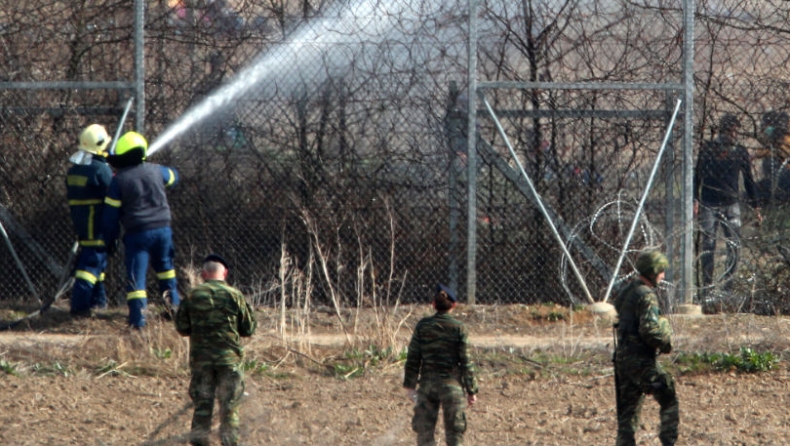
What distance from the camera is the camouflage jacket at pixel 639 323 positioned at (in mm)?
6117

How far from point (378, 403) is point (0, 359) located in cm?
294

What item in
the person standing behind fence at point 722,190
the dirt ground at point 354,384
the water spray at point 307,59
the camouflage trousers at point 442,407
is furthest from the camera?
the person standing behind fence at point 722,190

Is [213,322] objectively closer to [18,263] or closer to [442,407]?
[442,407]

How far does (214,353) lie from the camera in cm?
632

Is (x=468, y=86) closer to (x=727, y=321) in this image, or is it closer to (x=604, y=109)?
(x=604, y=109)

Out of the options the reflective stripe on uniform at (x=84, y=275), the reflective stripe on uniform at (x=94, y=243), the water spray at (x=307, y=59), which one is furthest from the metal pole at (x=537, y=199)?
the reflective stripe on uniform at (x=84, y=275)

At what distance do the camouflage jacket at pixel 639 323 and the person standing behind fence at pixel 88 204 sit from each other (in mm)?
5061

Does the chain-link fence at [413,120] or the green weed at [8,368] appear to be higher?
the chain-link fence at [413,120]

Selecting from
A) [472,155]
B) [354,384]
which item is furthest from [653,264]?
[472,155]

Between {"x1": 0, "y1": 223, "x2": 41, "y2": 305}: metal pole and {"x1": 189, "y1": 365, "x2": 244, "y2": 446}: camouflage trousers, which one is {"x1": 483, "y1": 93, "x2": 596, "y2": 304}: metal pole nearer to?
{"x1": 189, "y1": 365, "x2": 244, "y2": 446}: camouflage trousers

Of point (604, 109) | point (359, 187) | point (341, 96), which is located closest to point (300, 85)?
point (341, 96)

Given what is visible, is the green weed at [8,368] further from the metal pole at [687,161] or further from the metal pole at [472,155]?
the metal pole at [687,161]

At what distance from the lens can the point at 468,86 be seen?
9.96m

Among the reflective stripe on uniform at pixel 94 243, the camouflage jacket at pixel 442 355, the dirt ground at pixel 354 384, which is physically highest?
the reflective stripe on uniform at pixel 94 243
